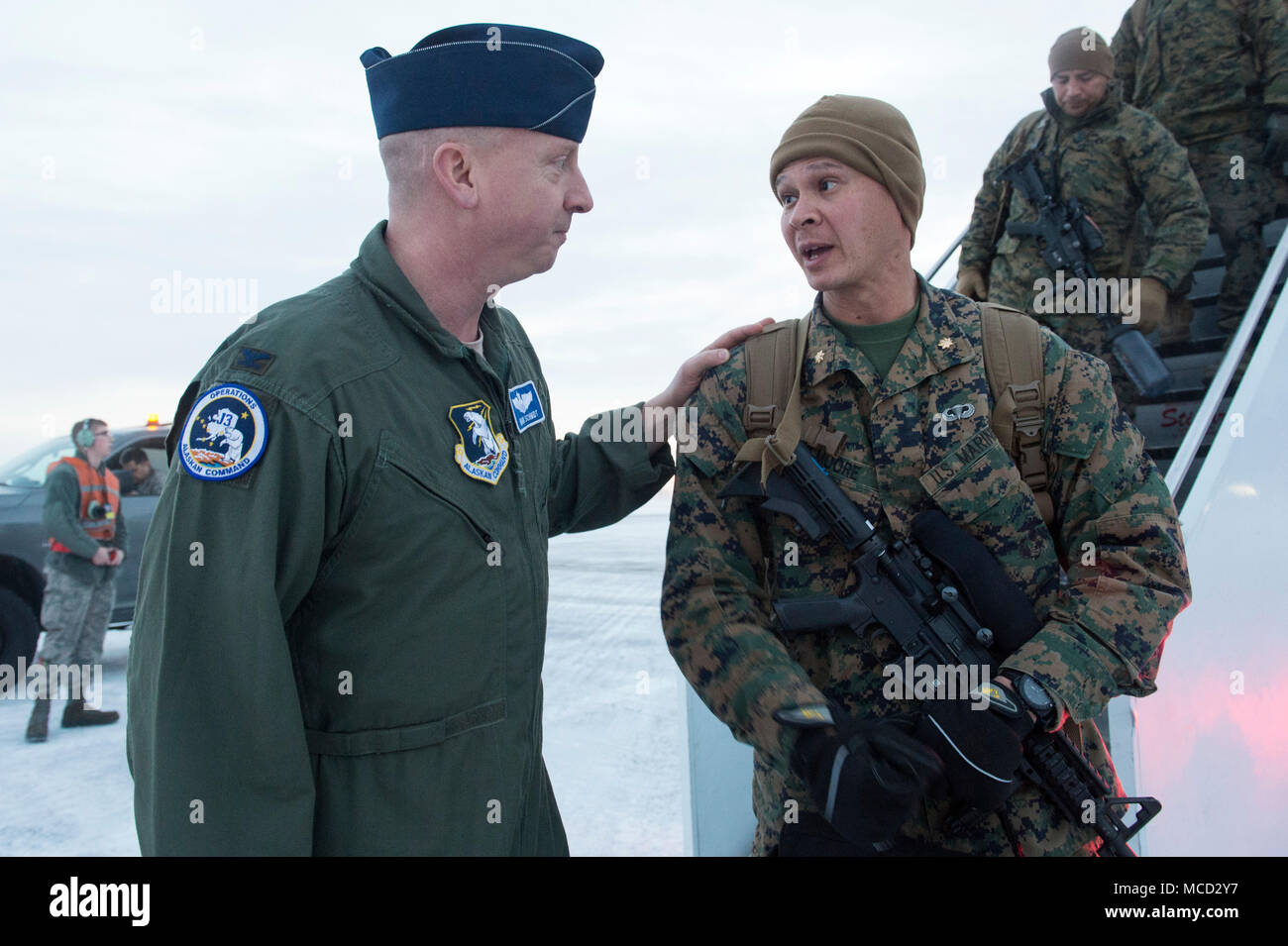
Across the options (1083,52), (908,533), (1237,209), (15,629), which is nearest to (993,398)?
(908,533)

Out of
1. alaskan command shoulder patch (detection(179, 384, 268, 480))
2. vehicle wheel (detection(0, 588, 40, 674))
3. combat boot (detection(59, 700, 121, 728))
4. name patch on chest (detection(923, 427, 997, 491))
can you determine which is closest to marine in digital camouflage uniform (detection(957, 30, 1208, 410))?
name patch on chest (detection(923, 427, 997, 491))

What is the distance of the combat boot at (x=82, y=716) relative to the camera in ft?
16.4

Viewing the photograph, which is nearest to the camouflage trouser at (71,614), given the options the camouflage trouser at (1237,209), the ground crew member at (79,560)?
the ground crew member at (79,560)

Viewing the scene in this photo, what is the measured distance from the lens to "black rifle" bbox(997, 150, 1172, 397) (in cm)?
365

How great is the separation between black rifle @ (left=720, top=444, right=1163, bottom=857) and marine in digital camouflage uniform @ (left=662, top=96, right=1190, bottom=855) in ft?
0.14

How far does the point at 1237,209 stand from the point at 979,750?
4.07 m

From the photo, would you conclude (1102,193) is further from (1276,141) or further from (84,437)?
(84,437)

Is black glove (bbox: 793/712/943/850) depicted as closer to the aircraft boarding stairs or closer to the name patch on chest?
the name patch on chest

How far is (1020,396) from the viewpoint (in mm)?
1625

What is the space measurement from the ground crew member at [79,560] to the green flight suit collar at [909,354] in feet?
15.8
